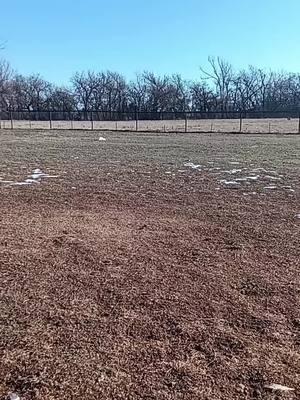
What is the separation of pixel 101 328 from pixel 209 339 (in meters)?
0.73

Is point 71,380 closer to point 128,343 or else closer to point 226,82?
point 128,343

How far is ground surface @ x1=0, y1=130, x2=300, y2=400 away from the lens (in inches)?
93.5

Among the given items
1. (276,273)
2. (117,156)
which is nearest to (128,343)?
(276,273)

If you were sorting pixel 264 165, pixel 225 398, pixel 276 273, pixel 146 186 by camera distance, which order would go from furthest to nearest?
1. pixel 264 165
2. pixel 146 186
3. pixel 276 273
4. pixel 225 398

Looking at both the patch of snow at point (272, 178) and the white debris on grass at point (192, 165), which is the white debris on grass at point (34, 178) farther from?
the patch of snow at point (272, 178)

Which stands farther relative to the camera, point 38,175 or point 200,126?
point 200,126

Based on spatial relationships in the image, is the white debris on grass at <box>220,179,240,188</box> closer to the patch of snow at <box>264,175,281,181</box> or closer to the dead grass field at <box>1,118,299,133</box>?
the patch of snow at <box>264,175,281,181</box>

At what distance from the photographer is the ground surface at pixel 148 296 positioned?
2375mm

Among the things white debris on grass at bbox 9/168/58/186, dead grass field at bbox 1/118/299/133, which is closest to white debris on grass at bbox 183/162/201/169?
white debris on grass at bbox 9/168/58/186

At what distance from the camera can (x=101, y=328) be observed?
2920mm

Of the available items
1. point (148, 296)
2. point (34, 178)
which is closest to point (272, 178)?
point (34, 178)

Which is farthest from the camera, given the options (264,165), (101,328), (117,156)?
(117,156)

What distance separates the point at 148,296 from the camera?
348 centimetres

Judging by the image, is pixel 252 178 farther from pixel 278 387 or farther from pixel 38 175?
pixel 278 387
